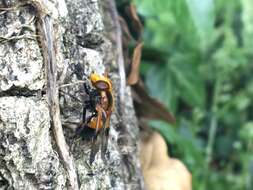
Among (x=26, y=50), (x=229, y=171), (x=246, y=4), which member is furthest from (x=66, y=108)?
(x=229, y=171)

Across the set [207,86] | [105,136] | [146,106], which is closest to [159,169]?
[146,106]

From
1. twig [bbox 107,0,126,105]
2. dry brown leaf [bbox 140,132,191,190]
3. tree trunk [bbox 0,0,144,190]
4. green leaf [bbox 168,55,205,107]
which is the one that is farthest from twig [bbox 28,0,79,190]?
green leaf [bbox 168,55,205,107]

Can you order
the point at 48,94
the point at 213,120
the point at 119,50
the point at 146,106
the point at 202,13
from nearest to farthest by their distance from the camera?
the point at 48,94
the point at 119,50
the point at 202,13
the point at 146,106
the point at 213,120

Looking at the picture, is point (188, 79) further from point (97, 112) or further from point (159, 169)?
point (97, 112)

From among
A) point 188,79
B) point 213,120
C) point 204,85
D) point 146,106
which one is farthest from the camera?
point 213,120

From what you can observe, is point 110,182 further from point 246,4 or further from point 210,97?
point 210,97

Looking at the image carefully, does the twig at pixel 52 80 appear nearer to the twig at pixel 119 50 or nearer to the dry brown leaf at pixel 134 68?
the twig at pixel 119 50

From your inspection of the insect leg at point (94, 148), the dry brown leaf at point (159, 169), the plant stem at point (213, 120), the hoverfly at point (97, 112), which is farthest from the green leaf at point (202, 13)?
the plant stem at point (213, 120)
